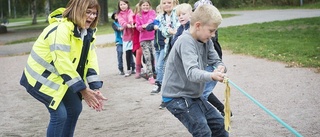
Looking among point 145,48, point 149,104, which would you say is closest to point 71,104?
point 149,104

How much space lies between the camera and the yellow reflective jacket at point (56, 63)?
13.3 ft

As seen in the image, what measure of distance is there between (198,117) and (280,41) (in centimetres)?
1113

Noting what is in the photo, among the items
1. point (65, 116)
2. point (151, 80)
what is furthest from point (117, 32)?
point (65, 116)

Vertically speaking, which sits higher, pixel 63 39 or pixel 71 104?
pixel 63 39

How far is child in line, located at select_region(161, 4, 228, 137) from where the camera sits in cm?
375

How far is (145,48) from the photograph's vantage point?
31.6ft

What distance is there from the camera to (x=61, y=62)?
4.05 meters

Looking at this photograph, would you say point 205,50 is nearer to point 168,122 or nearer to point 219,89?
point 168,122

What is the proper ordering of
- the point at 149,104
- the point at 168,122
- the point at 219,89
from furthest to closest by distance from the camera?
1. the point at 219,89
2. the point at 149,104
3. the point at 168,122

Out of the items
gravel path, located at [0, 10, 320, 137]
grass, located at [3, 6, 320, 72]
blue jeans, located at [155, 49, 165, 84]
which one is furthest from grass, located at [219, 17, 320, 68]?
blue jeans, located at [155, 49, 165, 84]

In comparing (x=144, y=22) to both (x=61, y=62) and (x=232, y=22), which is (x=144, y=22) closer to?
(x=61, y=62)

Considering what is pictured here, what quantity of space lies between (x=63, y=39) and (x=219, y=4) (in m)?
36.1

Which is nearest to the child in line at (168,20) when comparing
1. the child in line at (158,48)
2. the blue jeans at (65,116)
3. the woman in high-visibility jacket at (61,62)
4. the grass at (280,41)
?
the child in line at (158,48)

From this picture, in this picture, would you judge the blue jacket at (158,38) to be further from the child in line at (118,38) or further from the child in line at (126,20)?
the child in line at (118,38)
